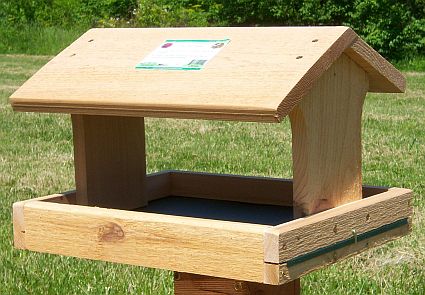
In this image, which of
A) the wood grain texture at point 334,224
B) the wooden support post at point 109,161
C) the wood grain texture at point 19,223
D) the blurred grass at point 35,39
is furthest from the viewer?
the blurred grass at point 35,39

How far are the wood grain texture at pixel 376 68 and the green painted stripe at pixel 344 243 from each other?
40cm

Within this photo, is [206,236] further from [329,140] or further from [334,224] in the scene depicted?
[329,140]

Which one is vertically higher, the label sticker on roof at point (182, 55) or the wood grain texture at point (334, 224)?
the label sticker on roof at point (182, 55)

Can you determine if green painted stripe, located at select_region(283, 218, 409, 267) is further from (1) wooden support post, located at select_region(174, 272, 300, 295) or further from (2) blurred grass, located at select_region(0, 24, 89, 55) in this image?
(2) blurred grass, located at select_region(0, 24, 89, 55)

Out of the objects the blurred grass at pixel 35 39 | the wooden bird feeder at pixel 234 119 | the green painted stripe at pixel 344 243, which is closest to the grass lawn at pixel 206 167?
the wooden bird feeder at pixel 234 119

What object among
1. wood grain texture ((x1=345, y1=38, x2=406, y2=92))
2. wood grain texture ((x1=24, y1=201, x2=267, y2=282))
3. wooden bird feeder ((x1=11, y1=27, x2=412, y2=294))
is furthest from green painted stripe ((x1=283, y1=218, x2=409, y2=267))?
wood grain texture ((x1=345, y1=38, x2=406, y2=92))

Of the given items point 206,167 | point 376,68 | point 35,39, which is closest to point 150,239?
point 376,68

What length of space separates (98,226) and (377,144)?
5143mm

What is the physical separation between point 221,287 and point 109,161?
624 millimetres

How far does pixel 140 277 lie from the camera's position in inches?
157

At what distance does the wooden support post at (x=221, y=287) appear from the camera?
2691 mm

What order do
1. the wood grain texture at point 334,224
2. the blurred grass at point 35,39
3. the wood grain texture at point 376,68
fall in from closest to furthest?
the wood grain texture at point 334,224
the wood grain texture at point 376,68
the blurred grass at point 35,39

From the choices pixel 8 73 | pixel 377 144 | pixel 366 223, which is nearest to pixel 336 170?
pixel 366 223

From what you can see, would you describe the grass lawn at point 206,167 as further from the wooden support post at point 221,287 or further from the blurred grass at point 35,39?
the blurred grass at point 35,39
